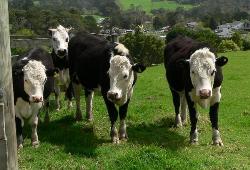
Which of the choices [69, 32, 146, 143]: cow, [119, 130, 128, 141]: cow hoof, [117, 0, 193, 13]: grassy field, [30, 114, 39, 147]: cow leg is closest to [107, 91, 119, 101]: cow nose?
[69, 32, 146, 143]: cow

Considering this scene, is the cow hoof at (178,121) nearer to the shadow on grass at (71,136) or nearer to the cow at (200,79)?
the cow at (200,79)

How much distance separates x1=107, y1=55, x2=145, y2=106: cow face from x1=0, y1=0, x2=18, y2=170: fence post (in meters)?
4.91

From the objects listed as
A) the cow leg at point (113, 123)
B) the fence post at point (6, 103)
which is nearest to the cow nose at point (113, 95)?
the cow leg at point (113, 123)

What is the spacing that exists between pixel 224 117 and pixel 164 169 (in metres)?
6.88

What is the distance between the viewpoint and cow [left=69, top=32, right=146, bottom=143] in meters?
9.59

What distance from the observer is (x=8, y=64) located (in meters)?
4.26

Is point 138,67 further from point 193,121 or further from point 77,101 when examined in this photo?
point 77,101

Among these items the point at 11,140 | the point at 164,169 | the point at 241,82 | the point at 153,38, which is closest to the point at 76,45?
the point at 164,169

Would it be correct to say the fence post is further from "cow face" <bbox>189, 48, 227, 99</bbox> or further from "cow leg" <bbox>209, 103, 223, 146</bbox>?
"cow leg" <bbox>209, 103, 223, 146</bbox>

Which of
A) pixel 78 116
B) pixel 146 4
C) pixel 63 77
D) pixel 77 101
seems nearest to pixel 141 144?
pixel 78 116

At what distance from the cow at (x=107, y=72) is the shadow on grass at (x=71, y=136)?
1.71 feet

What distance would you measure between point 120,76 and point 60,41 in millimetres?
5401

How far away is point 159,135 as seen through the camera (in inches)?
424

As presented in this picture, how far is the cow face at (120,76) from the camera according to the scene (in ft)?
30.8
